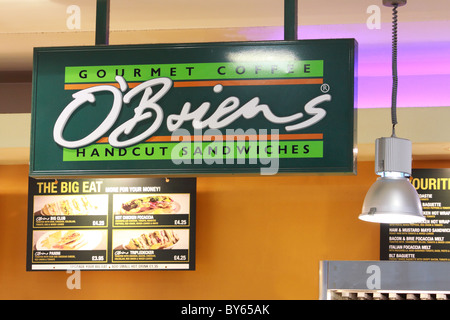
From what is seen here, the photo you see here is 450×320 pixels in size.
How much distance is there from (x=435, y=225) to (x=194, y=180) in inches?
80.5

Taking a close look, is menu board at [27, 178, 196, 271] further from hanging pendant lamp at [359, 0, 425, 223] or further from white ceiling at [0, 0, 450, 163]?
hanging pendant lamp at [359, 0, 425, 223]

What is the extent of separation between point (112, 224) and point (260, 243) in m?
1.30

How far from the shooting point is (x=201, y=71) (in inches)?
105

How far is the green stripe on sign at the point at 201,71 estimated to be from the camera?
2.60 m

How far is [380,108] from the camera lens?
17.1 feet

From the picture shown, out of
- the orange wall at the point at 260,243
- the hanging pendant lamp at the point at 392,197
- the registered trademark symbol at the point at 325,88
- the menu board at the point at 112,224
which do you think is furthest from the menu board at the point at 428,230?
the registered trademark symbol at the point at 325,88

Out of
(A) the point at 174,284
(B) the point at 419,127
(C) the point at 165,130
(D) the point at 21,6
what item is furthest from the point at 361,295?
(A) the point at 174,284

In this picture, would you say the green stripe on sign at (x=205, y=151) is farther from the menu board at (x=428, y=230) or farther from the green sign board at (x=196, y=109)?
the menu board at (x=428, y=230)

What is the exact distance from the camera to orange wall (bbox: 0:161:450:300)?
598 cm

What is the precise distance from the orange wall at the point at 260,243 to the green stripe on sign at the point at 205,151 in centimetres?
344

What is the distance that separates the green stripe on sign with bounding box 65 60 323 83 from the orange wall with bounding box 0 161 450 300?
343cm

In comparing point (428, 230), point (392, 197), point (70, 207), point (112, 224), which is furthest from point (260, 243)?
point (392, 197)

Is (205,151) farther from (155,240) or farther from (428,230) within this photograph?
(428,230)
